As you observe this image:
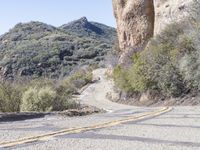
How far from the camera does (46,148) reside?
8984mm

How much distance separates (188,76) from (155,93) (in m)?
5.97

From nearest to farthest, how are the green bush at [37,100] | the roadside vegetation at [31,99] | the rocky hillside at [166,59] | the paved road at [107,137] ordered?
the paved road at [107,137] → the green bush at [37,100] → the roadside vegetation at [31,99] → the rocky hillside at [166,59]

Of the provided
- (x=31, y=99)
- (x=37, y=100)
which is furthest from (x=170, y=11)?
(x=31, y=99)

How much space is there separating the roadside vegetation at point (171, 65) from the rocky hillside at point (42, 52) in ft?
168

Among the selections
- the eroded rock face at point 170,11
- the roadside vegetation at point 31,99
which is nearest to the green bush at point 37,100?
the roadside vegetation at point 31,99

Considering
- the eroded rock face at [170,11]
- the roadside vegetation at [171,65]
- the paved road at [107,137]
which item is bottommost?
the paved road at [107,137]

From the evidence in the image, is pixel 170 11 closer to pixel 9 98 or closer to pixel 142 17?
pixel 142 17

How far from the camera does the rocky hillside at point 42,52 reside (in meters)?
102

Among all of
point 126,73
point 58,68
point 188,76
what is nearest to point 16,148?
point 188,76

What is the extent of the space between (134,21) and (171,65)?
23.3 meters

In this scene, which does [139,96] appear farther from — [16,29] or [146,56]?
[16,29]

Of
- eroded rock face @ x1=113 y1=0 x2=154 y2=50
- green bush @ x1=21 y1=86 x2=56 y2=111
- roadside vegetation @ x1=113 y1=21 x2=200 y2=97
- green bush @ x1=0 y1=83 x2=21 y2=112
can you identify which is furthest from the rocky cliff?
green bush @ x1=0 y1=83 x2=21 y2=112

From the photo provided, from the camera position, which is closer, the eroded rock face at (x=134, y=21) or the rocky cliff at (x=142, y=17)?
the rocky cliff at (x=142, y=17)

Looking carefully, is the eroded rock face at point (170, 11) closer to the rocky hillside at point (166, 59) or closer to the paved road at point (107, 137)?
the rocky hillside at point (166, 59)
